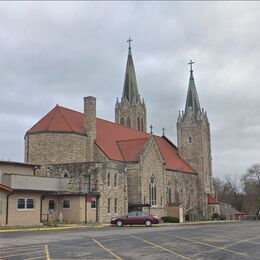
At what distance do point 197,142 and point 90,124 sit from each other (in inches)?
1039

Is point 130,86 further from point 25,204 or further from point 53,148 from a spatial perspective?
point 25,204

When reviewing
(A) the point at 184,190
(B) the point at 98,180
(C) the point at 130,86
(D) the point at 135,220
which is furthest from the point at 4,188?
(C) the point at 130,86

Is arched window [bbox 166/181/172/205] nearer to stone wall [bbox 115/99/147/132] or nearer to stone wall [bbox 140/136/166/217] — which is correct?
stone wall [bbox 140/136/166/217]

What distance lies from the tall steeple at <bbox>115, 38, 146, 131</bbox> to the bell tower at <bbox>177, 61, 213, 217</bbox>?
8826 millimetres

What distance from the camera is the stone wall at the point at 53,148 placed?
49.7 meters

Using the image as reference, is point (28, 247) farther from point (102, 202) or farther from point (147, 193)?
point (147, 193)

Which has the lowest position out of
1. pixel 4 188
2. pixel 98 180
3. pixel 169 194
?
pixel 4 188

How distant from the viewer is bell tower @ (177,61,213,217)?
2832 inches

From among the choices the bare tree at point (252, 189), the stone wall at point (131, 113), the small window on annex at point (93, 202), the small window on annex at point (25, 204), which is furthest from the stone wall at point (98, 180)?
the bare tree at point (252, 189)

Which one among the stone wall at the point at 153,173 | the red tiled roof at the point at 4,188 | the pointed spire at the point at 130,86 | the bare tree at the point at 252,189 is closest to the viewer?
the red tiled roof at the point at 4,188

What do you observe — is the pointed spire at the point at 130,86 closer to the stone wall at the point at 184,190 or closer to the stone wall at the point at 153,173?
the stone wall at the point at 184,190

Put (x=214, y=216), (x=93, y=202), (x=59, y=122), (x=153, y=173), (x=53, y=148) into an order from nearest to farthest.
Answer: (x=93, y=202) < (x=53, y=148) < (x=59, y=122) < (x=153, y=173) < (x=214, y=216)

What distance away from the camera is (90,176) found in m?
46.1

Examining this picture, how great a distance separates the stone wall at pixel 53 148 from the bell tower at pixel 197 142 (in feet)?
88.3
